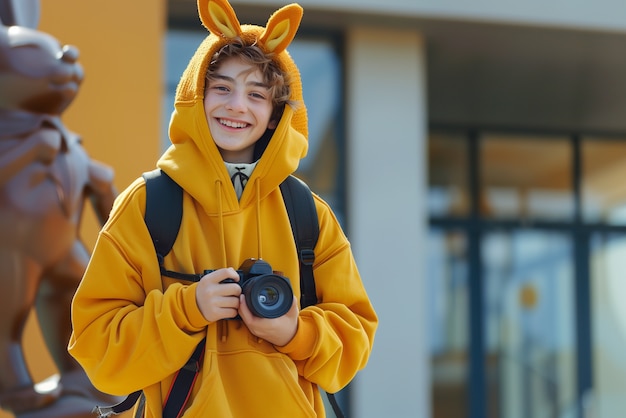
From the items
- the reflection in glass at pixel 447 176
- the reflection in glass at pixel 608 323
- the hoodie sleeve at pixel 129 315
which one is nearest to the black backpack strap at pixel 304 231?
the hoodie sleeve at pixel 129 315

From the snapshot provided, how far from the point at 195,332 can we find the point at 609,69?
7423mm

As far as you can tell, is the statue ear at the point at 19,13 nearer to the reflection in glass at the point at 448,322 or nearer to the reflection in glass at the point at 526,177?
the reflection in glass at the point at 448,322

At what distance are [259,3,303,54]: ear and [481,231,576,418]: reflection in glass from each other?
8435 mm

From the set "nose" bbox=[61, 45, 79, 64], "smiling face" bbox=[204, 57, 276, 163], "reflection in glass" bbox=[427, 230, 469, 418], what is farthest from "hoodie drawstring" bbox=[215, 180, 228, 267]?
"reflection in glass" bbox=[427, 230, 469, 418]

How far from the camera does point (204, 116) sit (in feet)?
7.35

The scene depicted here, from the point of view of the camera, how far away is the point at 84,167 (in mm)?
4094

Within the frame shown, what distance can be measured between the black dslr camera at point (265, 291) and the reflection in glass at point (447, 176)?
27.5 feet

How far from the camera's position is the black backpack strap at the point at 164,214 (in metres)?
2.17

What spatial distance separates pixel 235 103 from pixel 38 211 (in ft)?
6.16

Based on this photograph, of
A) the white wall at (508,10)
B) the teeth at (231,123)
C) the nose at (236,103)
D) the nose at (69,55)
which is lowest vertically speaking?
the teeth at (231,123)

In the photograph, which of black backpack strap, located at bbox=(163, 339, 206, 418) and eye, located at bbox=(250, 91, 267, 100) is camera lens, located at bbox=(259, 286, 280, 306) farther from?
eye, located at bbox=(250, 91, 267, 100)

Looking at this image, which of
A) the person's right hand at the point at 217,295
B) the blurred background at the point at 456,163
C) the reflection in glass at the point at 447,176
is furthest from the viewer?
the reflection in glass at the point at 447,176

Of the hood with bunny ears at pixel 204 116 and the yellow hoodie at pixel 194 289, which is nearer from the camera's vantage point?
the yellow hoodie at pixel 194 289

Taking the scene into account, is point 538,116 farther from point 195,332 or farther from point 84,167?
point 195,332
